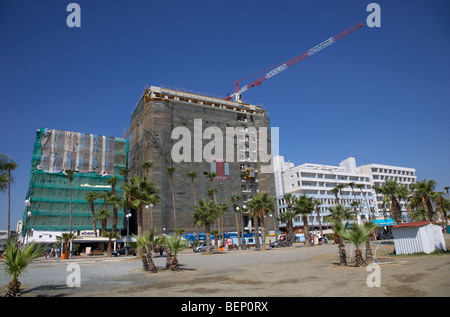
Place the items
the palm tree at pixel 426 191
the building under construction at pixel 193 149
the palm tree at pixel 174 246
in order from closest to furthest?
the palm tree at pixel 174 246 < the palm tree at pixel 426 191 < the building under construction at pixel 193 149

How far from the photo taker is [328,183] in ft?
327

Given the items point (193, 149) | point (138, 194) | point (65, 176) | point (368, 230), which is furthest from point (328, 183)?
point (368, 230)

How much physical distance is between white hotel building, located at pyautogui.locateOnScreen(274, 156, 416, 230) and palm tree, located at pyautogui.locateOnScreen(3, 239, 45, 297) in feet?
268

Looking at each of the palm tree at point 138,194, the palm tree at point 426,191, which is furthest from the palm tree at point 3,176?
the palm tree at point 426,191

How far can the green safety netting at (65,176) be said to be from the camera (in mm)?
64188

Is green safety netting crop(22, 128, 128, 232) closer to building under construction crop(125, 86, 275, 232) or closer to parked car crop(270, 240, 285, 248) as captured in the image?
building under construction crop(125, 86, 275, 232)

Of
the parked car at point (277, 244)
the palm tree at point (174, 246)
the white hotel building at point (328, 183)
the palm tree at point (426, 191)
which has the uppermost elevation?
the white hotel building at point (328, 183)

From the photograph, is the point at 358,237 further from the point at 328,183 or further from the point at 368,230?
the point at 328,183

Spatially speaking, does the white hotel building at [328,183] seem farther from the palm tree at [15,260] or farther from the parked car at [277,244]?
the palm tree at [15,260]

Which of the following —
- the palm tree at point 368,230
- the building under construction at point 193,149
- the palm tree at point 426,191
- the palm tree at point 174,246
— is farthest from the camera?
the building under construction at point 193,149

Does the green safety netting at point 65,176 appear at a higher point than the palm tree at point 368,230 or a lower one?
higher

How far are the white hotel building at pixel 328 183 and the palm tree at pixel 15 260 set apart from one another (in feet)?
268

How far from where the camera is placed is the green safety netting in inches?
2527
